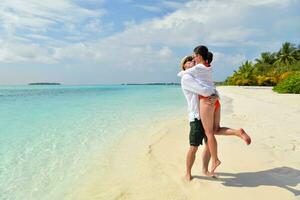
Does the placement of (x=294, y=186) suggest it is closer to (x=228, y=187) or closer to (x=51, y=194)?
(x=228, y=187)

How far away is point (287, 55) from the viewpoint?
177 feet

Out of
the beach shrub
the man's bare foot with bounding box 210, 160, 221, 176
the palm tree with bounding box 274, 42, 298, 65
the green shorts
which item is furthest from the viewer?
the palm tree with bounding box 274, 42, 298, 65

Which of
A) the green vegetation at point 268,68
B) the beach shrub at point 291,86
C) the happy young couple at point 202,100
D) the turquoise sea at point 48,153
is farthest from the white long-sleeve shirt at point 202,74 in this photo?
the green vegetation at point 268,68

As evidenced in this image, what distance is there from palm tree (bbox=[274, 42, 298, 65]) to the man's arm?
54339 millimetres

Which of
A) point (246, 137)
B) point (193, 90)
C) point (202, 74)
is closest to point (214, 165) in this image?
point (246, 137)

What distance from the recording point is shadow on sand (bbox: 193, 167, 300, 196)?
3887 mm

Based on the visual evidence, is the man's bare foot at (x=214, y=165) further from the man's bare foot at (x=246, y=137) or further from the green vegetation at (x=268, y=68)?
the green vegetation at (x=268, y=68)

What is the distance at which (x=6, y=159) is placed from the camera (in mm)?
6160

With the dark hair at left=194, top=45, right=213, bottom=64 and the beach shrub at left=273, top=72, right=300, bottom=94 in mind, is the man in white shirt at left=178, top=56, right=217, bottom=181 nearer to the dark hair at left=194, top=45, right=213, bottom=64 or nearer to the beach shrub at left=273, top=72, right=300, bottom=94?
the dark hair at left=194, top=45, right=213, bottom=64

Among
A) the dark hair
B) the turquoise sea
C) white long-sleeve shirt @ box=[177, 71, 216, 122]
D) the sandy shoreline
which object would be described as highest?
the dark hair

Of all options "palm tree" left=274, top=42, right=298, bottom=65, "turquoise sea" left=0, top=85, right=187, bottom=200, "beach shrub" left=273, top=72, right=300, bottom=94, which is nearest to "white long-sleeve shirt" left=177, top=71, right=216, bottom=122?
"turquoise sea" left=0, top=85, right=187, bottom=200

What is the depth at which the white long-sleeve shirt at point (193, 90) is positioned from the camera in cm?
380

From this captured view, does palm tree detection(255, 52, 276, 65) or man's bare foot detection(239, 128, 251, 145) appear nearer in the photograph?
man's bare foot detection(239, 128, 251, 145)

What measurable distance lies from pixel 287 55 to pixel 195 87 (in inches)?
2190
